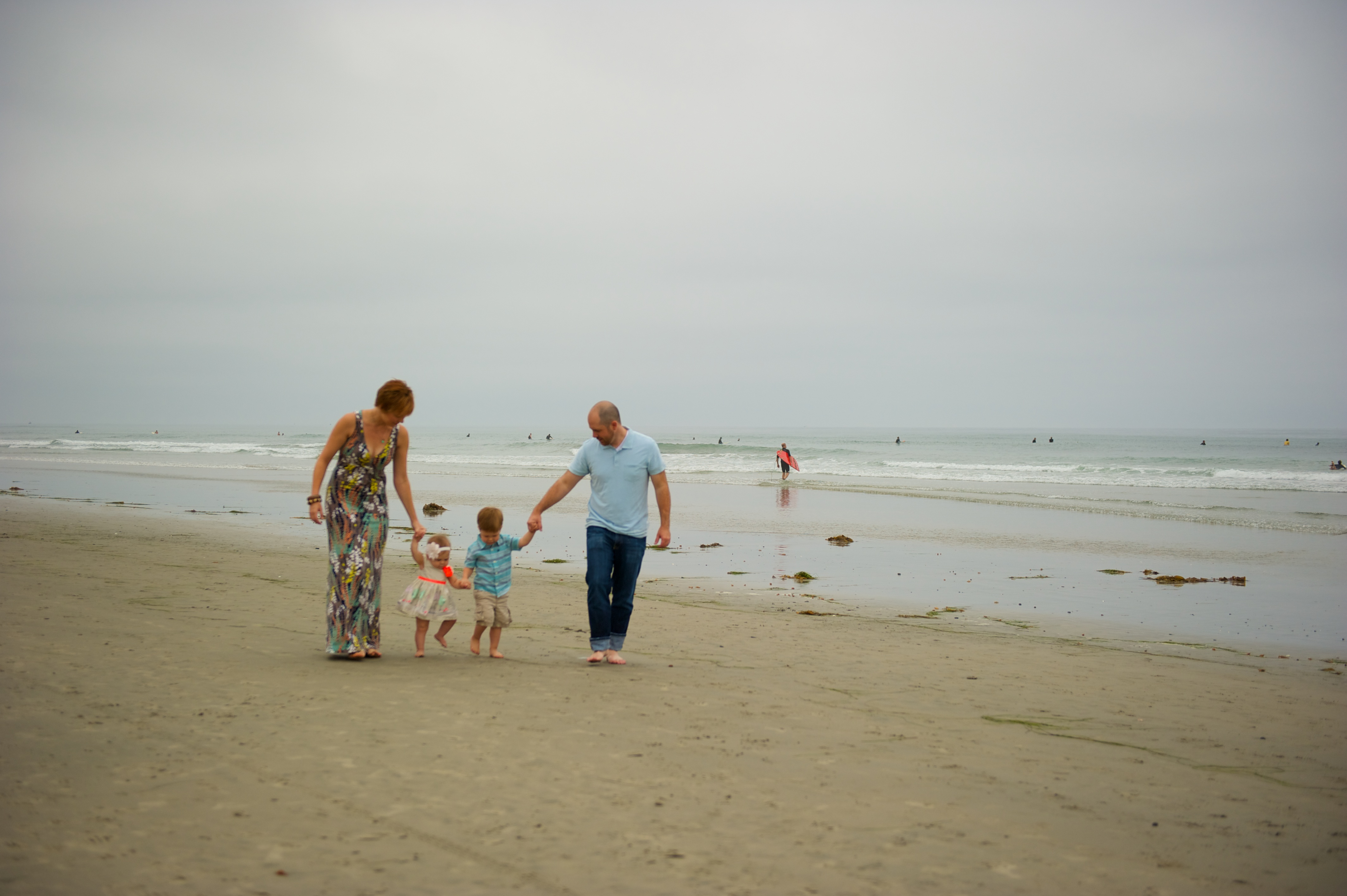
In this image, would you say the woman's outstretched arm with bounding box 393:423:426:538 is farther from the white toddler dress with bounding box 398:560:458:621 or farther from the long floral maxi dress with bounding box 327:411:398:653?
the white toddler dress with bounding box 398:560:458:621

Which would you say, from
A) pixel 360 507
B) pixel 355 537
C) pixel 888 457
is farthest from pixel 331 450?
pixel 888 457

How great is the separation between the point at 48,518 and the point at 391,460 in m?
14.6

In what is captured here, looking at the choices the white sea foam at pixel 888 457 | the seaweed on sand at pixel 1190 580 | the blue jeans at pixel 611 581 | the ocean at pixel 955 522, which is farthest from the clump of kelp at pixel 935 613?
the white sea foam at pixel 888 457

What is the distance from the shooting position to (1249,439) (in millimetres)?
91375

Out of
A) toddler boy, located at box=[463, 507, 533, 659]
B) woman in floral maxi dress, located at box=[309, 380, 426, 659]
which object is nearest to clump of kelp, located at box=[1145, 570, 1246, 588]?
toddler boy, located at box=[463, 507, 533, 659]

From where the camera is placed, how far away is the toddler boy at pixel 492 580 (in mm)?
6383

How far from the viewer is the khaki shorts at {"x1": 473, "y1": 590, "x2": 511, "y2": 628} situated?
6.38m

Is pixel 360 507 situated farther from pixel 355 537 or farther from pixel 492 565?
pixel 492 565

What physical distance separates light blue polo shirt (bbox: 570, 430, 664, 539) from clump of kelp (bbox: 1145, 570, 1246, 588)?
29.0 ft

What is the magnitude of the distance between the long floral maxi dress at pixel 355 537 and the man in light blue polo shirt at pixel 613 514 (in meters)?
1.14

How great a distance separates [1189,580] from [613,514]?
960 cm

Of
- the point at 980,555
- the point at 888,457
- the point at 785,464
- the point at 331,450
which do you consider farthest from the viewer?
the point at 888,457

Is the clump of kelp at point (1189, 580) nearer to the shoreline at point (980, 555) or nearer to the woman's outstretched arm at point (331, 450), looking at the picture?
the shoreline at point (980, 555)

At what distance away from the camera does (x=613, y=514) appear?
20.8 ft
